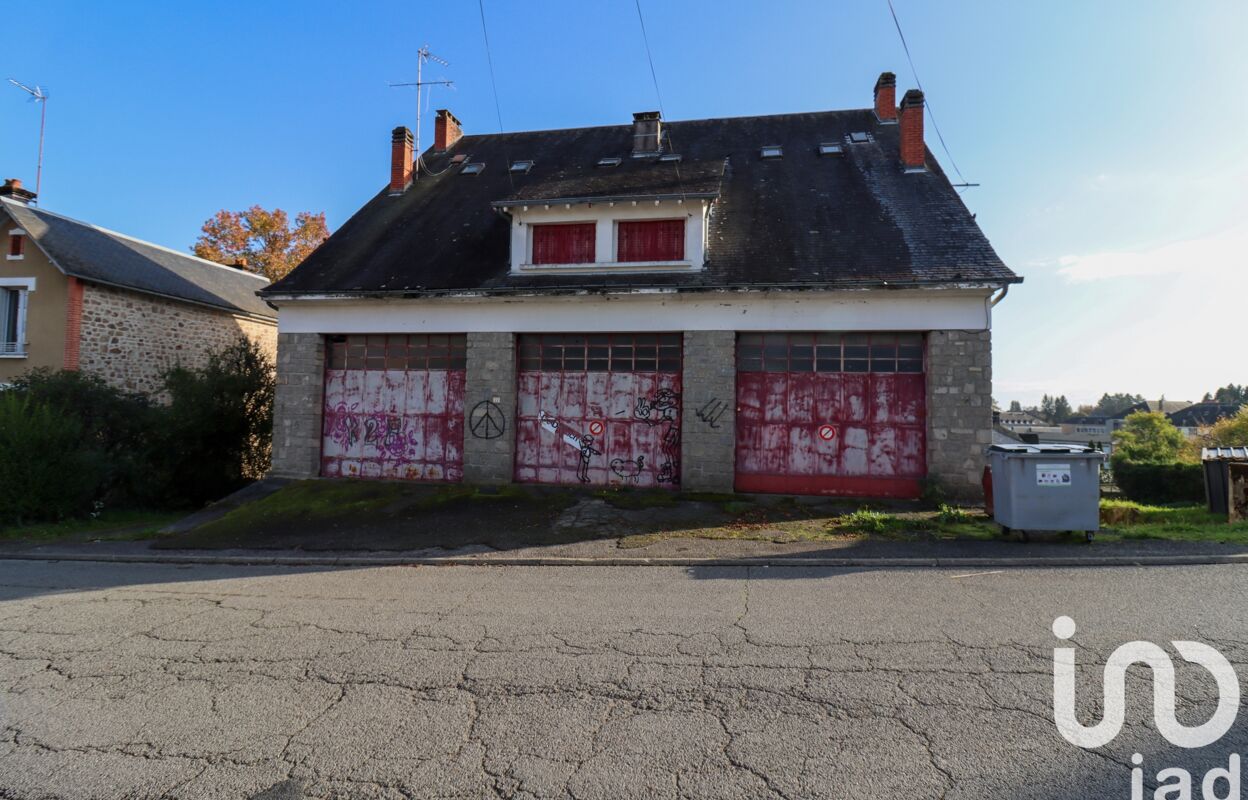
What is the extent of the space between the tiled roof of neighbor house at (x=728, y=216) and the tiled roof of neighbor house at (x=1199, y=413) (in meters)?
80.1

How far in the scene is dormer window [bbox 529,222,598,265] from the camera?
13164 millimetres

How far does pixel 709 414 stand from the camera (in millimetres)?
12031

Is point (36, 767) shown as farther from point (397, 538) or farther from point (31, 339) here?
point (31, 339)

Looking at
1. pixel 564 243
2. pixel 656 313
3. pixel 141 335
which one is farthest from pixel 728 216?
pixel 141 335

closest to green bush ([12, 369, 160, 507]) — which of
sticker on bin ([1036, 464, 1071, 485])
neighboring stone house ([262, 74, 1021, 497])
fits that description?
neighboring stone house ([262, 74, 1021, 497])

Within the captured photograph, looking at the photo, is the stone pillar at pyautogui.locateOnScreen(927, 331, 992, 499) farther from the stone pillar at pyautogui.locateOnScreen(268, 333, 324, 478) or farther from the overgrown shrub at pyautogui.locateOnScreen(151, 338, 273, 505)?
the overgrown shrub at pyautogui.locateOnScreen(151, 338, 273, 505)

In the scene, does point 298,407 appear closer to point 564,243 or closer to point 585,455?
point 585,455

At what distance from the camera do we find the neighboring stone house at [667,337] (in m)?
11.7

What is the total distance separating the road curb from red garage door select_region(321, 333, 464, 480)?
15.2 ft

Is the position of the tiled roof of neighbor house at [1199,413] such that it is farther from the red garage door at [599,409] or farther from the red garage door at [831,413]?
the red garage door at [599,409]

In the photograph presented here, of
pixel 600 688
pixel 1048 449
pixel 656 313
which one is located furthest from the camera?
pixel 656 313

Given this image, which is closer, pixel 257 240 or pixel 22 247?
pixel 22 247

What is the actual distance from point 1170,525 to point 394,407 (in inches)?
540

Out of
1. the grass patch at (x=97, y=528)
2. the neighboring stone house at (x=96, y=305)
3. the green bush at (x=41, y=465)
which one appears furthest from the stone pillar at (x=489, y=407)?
the neighboring stone house at (x=96, y=305)
